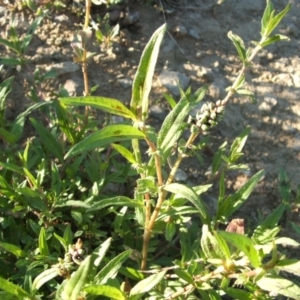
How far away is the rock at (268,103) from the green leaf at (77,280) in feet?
7.84

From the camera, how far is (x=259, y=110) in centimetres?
377

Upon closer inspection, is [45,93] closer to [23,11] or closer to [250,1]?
[23,11]

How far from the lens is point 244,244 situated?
5.72 ft

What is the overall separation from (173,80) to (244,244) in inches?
84.1

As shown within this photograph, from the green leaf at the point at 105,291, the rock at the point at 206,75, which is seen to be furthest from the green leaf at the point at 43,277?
the rock at the point at 206,75

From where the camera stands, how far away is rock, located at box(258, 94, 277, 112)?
378 centimetres

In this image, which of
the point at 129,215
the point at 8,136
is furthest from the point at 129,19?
the point at 129,215

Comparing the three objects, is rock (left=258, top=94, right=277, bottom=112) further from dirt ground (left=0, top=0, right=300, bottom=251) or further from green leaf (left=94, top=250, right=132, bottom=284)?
green leaf (left=94, top=250, right=132, bottom=284)

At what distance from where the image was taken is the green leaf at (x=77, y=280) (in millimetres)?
1672

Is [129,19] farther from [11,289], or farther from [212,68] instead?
[11,289]

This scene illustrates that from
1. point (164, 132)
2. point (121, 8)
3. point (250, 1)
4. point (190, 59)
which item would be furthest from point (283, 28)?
point (164, 132)

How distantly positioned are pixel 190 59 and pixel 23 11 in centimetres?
128

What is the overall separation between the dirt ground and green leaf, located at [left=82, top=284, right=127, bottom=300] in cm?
144

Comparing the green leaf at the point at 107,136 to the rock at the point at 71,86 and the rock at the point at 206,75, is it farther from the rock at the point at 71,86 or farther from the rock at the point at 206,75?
the rock at the point at 206,75
